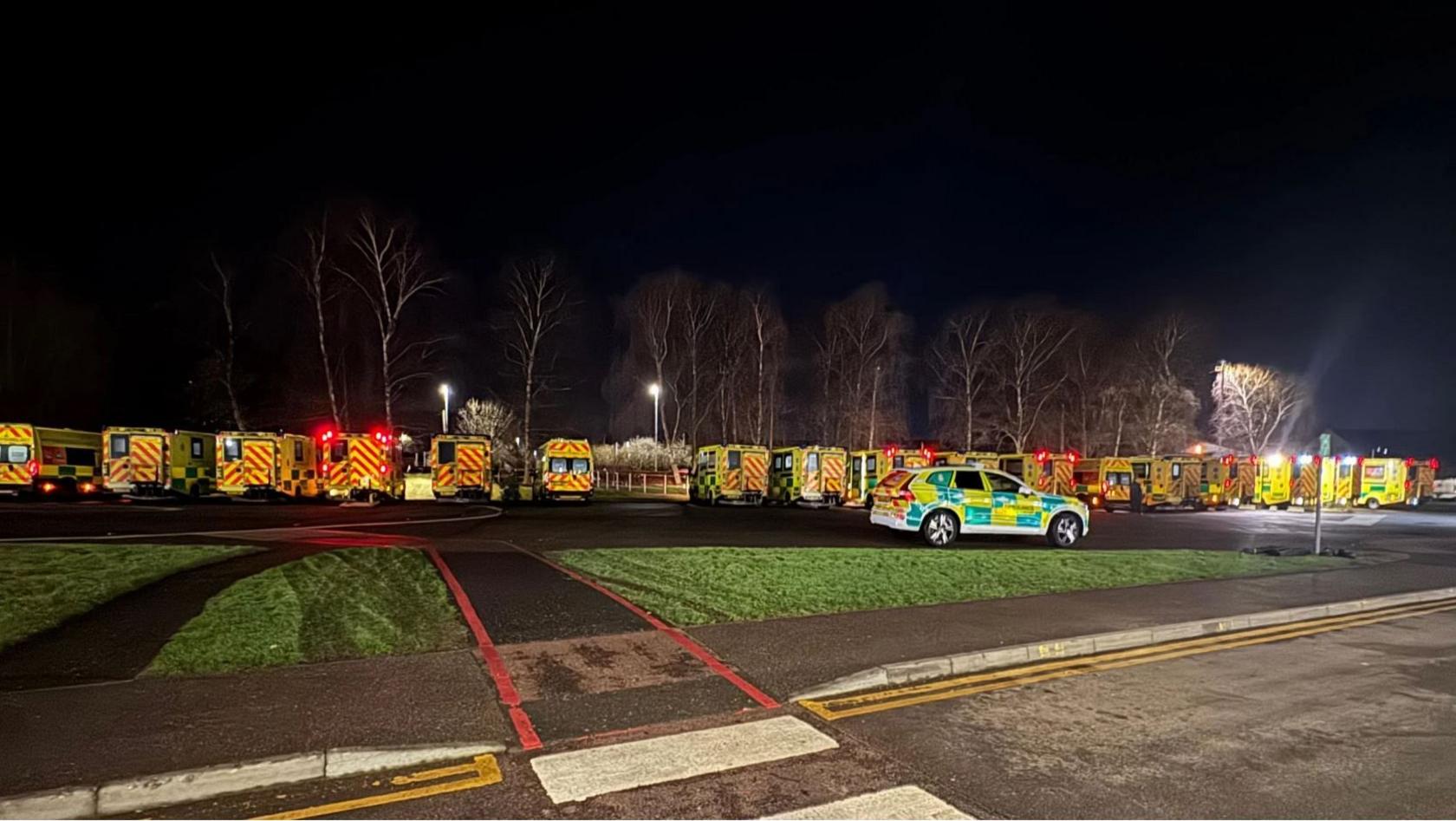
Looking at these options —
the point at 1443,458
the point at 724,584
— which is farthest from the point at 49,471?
the point at 1443,458

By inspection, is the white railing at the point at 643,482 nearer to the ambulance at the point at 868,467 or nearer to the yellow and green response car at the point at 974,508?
the ambulance at the point at 868,467

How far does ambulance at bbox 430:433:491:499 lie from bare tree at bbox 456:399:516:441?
18107 mm

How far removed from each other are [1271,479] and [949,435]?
1846cm

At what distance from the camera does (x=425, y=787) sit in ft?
14.1

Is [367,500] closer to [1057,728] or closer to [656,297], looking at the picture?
[656,297]

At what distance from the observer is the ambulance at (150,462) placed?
24.2 metres

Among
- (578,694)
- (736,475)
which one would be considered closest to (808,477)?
(736,475)

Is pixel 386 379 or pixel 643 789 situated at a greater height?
pixel 386 379

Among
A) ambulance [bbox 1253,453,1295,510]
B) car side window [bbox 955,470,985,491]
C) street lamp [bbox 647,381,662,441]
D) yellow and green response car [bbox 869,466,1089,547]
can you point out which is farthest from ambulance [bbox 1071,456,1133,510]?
street lamp [bbox 647,381,662,441]

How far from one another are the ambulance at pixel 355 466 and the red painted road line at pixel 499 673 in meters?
18.3

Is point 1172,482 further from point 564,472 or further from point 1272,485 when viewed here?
point 564,472

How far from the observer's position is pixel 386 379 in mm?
30344

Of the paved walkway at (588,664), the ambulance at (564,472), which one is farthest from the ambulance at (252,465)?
the paved walkway at (588,664)

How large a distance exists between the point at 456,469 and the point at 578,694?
22.0 meters
